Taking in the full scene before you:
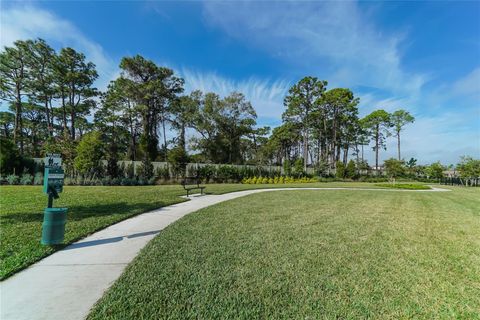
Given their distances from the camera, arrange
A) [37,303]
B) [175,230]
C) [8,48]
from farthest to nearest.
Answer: [8,48] → [175,230] → [37,303]

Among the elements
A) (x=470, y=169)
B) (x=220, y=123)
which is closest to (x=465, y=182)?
(x=470, y=169)

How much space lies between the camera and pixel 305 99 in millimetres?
33250

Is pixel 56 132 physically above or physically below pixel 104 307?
above

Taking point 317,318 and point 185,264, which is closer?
point 317,318

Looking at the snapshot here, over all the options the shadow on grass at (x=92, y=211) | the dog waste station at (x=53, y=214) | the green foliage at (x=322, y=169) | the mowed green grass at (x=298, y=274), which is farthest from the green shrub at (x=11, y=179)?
the green foliage at (x=322, y=169)

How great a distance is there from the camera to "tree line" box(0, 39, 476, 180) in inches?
807

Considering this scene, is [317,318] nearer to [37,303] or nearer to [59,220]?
[37,303]

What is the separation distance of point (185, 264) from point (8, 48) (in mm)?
28458

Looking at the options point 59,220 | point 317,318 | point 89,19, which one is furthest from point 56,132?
point 317,318

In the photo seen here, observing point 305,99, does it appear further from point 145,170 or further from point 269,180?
point 145,170

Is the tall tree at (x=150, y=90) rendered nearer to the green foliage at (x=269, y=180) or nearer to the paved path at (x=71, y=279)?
the green foliage at (x=269, y=180)

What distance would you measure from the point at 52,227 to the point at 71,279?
141 cm

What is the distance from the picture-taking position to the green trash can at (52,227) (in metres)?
3.52

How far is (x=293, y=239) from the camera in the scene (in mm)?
4168
